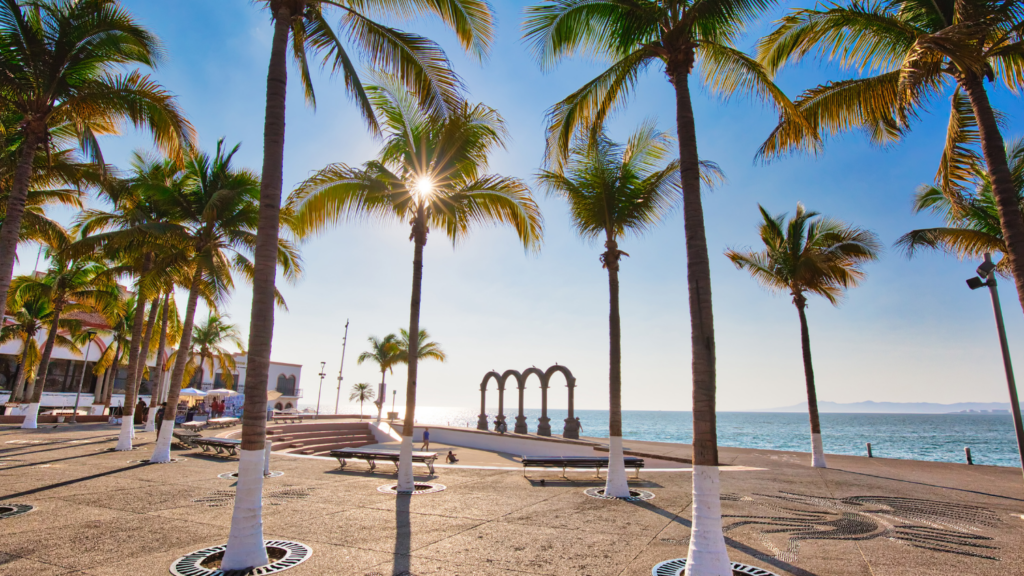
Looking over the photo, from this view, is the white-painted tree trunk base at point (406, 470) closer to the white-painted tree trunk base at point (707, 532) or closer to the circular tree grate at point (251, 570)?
the circular tree grate at point (251, 570)

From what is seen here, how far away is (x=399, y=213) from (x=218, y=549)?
341 inches

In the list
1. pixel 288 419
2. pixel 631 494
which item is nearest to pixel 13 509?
pixel 631 494

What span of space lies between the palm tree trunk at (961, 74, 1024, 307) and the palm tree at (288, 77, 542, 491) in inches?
337

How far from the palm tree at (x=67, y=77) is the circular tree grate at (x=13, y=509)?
3512mm

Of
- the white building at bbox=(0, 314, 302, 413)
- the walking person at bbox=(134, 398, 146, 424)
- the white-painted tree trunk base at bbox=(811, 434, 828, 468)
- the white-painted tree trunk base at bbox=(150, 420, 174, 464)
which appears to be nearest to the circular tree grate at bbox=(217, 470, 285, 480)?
the white-painted tree trunk base at bbox=(150, 420, 174, 464)

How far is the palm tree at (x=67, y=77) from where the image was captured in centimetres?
913

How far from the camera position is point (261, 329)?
5910mm

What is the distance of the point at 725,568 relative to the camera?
5.06m

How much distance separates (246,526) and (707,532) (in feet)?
17.0

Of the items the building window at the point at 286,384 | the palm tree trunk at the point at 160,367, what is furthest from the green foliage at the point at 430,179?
the building window at the point at 286,384

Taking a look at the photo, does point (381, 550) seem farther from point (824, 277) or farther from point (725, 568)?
point (824, 277)

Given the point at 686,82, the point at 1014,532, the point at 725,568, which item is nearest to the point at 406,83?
the point at 686,82

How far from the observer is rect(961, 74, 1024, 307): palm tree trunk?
7121 millimetres

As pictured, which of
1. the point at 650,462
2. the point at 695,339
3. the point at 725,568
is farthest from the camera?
the point at 650,462
